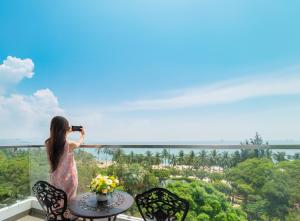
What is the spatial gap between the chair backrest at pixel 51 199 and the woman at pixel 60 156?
9.9 inches

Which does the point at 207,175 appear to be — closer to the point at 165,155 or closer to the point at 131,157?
the point at 165,155

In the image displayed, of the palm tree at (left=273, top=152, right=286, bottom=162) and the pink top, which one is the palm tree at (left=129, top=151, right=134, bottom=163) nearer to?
the pink top

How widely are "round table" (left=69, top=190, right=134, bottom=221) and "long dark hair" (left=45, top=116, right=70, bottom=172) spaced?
52cm

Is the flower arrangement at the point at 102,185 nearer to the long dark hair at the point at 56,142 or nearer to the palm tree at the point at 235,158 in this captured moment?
the long dark hair at the point at 56,142

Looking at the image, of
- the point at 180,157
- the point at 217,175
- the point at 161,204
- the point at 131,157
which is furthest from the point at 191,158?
the point at 161,204

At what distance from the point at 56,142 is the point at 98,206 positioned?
0.89m

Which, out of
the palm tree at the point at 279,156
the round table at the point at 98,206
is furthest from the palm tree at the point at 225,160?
the round table at the point at 98,206

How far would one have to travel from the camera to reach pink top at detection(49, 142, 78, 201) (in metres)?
2.30

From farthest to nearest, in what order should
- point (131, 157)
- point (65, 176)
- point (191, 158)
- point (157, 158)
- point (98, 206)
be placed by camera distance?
point (131, 157), point (157, 158), point (191, 158), point (65, 176), point (98, 206)

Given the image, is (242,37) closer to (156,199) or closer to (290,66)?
(290,66)

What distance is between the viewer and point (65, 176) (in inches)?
91.1

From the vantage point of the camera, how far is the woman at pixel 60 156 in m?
2.28

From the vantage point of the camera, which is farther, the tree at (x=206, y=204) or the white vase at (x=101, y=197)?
the tree at (x=206, y=204)

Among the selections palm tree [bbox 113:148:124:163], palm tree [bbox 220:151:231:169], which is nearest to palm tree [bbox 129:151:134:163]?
palm tree [bbox 113:148:124:163]
